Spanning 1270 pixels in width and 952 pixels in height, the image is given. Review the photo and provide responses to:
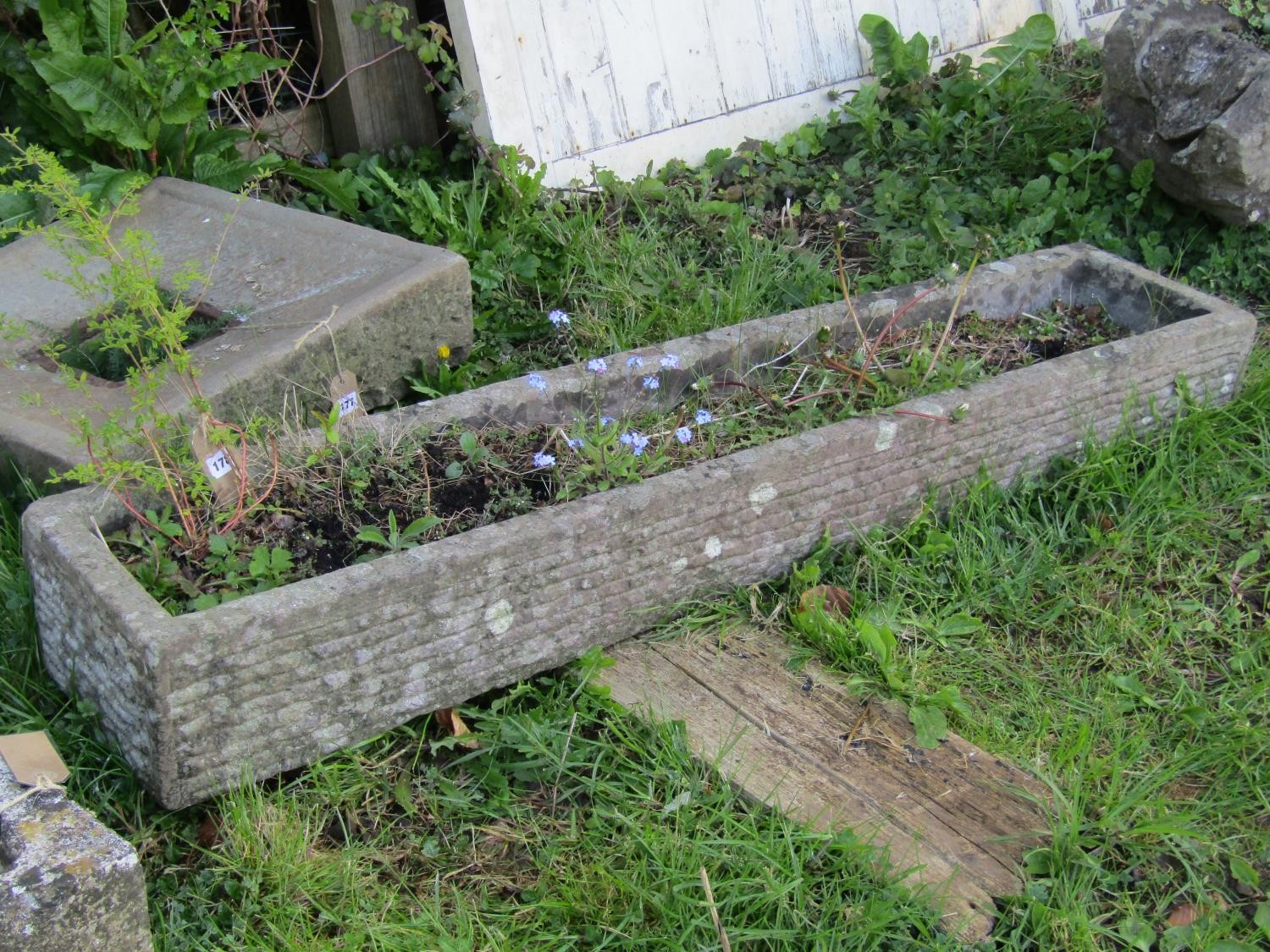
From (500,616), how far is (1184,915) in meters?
1.34

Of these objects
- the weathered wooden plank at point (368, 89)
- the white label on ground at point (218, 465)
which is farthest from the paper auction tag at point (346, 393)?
the weathered wooden plank at point (368, 89)

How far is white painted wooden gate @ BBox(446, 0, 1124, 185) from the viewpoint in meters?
4.00

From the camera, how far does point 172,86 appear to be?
3613 millimetres

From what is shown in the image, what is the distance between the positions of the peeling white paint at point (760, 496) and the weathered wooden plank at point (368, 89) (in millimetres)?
2255

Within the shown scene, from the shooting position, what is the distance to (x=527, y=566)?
95.0 inches

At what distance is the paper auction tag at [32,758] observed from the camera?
81.1 inches

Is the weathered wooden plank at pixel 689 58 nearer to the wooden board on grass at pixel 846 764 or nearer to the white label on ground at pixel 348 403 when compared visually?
the white label on ground at pixel 348 403

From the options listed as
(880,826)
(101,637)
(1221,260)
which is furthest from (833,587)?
(1221,260)

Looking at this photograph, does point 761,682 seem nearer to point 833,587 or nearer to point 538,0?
point 833,587

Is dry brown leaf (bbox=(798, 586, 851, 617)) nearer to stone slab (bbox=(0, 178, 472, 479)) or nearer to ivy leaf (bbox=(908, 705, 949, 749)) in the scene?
ivy leaf (bbox=(908, 705, 949, 749))

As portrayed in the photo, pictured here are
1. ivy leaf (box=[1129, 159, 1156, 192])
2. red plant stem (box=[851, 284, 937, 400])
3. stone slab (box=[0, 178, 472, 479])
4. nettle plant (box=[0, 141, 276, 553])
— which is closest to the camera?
nettle plant (box=[0, 141, 276, 553])

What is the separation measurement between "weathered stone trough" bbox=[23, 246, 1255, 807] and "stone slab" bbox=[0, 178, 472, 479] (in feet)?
1.07

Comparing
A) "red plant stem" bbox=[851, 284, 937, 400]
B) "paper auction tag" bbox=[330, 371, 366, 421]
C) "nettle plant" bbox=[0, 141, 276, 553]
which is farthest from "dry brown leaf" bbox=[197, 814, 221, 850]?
"red plant stem" bbox=[851, 284, 937, 400]

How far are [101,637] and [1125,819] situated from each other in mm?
1884
